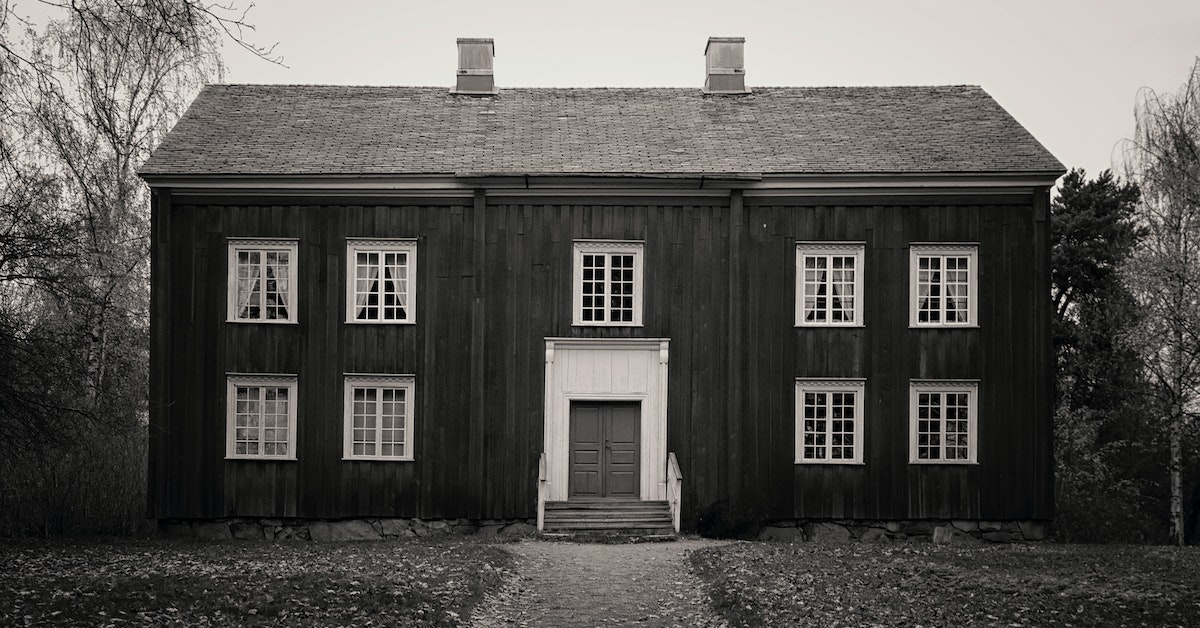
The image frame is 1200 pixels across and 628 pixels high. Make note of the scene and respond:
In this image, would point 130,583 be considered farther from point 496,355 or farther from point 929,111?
point 929,111

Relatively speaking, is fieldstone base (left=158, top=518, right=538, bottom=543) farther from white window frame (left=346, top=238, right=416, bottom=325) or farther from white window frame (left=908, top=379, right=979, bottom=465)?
white window frame (left=908, top=379, right=979, bottom=465)

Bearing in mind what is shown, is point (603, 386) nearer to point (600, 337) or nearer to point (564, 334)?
point (600, 337)

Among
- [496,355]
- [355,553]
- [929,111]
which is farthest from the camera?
[929,111]

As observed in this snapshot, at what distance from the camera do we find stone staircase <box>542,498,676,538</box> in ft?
78.3

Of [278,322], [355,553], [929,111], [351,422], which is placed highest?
[929,111]

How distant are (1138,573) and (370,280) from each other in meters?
15.4

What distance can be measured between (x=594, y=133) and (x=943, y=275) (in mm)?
8189

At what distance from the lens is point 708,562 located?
1861cm

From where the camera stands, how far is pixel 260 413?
83.5 feet

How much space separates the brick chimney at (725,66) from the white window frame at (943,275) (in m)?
6.85

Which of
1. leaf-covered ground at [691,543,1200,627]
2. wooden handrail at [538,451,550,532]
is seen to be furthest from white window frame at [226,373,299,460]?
leaf-covered ground at [691,543,1200,627]

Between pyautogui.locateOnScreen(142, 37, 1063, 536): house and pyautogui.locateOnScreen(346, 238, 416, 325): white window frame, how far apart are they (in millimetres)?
52

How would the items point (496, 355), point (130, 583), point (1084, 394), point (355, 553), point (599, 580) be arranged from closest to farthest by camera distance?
point (130, 583)
point (599, 580)
point (355, 553)
point (496, 355)
point (1084, 394)

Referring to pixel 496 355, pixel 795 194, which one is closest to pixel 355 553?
pixel 496 355
